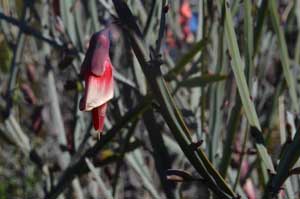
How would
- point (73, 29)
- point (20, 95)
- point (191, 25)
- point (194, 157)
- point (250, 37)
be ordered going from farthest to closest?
point (191, 25) < point (20, 95) < point (73, 29) < point (250, 37) < point (194, 157)

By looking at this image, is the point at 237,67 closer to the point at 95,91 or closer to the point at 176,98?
the point at 95,91

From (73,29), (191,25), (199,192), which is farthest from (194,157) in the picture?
(191,25)

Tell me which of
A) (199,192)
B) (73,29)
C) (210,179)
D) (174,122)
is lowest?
(199,192)

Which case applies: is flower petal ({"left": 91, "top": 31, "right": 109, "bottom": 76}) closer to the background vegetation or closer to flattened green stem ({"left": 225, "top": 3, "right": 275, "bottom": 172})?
the background vegetation

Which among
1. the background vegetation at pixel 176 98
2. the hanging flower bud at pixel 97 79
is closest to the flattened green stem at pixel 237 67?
the background vegetation at pixel 176 98

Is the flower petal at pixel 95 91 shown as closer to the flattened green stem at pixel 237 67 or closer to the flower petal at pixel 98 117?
the flower petal at pixel 98 117

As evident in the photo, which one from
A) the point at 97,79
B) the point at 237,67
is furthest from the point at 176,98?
the point at 97,79

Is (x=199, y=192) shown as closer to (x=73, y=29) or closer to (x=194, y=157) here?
(x=73, y=29)
